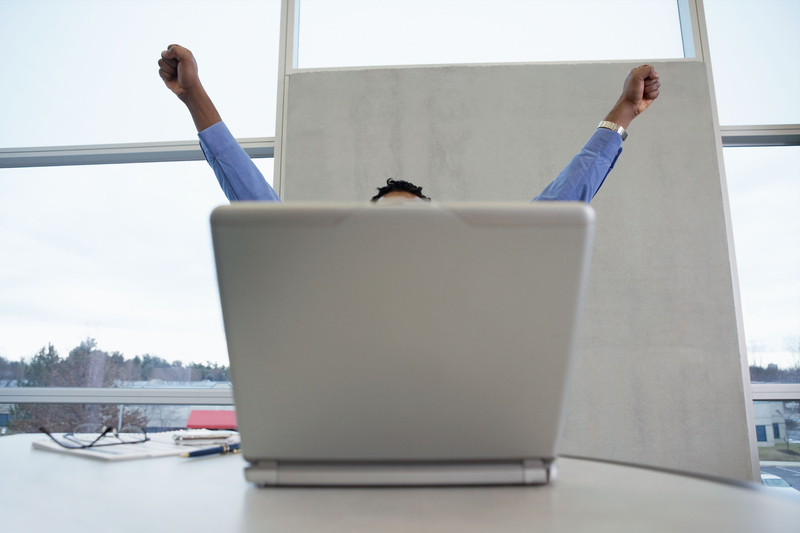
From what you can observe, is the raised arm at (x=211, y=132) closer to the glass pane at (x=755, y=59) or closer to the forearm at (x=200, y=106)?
the forearm at (x=200, y=106)

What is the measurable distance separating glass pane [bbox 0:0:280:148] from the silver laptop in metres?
2.81

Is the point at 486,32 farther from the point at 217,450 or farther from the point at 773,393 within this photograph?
the point at 217,450

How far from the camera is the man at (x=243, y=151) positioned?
3.65 ft

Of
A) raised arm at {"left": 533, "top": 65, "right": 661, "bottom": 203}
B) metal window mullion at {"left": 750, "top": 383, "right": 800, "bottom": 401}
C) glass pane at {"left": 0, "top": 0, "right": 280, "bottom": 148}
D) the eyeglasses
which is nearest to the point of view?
the eyeglasses

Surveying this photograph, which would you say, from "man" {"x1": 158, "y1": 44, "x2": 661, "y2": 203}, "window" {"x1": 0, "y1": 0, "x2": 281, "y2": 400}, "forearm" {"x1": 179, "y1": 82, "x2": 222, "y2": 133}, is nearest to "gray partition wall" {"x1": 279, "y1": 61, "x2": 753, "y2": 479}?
"window" {"x1": 0, "y1": 0, "x2": 281, "y2": 400}

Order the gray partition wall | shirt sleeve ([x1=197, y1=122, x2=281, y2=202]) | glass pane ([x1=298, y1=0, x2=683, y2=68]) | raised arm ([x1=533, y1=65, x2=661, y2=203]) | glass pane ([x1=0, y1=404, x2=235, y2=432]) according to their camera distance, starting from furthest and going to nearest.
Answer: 1. glass pane ([x1=298, y1=0, x2=683, y2=68])
2. glass pane ([x1=0, y1=404, x2=235, y2=432])
3. the gray partition wall
4. shirt sleeve ([x1=197, y1=122, x2=281, y2=202])
5. raised arm ([x1=533, y1=65, x2=661, y2=203])

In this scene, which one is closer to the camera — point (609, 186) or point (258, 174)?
point (258, 174)

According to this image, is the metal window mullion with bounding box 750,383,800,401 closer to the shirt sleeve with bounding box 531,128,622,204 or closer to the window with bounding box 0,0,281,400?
the shirt sleeve with bounding box 531,128,622,204

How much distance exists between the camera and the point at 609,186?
8.71ft

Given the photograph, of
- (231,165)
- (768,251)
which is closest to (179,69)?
(231,165)

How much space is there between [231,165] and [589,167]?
971 millimetres

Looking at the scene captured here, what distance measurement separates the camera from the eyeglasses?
87 centimetres

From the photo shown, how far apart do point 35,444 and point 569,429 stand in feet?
7.25

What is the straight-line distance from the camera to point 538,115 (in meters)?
2.77
